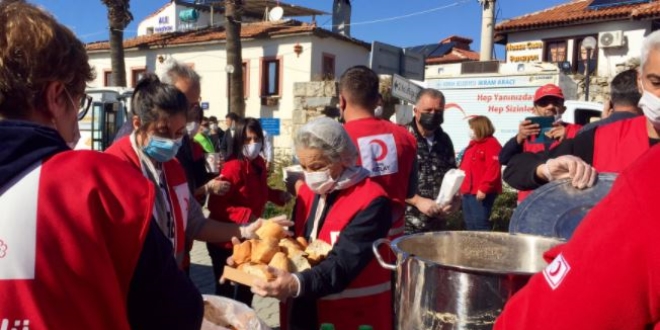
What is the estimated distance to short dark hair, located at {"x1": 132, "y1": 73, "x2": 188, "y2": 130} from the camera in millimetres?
2945

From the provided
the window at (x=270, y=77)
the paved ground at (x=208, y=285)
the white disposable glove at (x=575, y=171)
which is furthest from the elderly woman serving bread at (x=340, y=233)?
the window at (x=270, y=77)

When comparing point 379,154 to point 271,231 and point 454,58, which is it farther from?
point 454,58

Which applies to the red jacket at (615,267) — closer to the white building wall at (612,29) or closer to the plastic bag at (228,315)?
the plastic bag at (228,315)

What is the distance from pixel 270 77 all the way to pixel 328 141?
24475mm

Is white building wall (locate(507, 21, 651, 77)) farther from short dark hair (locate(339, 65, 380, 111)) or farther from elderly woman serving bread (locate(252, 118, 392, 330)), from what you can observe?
elderly woman serving bread (locate(252, 118, 392, 330))

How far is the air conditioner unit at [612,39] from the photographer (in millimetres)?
21703

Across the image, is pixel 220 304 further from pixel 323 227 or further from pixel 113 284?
pixel 113 284

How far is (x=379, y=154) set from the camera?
382cm

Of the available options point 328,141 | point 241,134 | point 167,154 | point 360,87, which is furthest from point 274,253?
point 241,134

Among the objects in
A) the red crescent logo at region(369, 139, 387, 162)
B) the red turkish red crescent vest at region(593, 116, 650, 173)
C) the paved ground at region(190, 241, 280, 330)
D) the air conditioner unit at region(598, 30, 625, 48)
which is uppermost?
the air conditioner unit at region(598, 30, 625, 48)

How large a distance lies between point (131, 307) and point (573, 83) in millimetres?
16082

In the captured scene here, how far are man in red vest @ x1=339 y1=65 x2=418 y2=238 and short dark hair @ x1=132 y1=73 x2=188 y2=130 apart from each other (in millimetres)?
1244

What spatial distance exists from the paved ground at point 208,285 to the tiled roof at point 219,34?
60.2ft

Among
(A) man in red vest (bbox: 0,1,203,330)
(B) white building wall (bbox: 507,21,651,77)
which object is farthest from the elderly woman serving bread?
(B) white building wall (bbox: 507,21,651,77)
